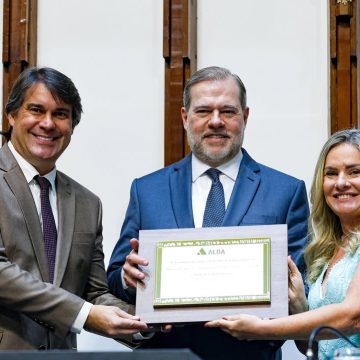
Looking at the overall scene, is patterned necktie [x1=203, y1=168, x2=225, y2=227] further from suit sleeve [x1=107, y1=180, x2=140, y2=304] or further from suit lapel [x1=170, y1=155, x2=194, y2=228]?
suit sleeve [x1=107, y1=180, x2=140, y2=304]

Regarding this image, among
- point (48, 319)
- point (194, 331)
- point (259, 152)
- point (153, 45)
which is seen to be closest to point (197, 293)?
point (194, 331)

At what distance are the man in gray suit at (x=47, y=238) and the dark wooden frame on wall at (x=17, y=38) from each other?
100cm

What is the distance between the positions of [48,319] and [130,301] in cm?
29

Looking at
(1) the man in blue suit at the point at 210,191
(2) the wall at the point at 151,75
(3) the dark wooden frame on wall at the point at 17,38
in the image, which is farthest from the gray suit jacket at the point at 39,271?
(3) the dark wooden frame on wall at the point at 17,38

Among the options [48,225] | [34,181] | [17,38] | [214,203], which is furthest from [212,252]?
[17,38]

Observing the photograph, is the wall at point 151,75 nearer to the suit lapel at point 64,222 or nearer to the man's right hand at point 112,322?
the suit lapel at point 64,222

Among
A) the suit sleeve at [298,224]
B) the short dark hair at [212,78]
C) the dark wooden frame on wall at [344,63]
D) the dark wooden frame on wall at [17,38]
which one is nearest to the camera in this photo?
the suit sleeve at [298,224]

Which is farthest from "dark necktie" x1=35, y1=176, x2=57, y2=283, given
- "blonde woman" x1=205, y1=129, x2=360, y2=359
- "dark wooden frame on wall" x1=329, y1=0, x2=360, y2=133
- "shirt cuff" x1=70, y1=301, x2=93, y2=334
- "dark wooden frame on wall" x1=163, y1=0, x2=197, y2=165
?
"dark wooden frame on wall" x1=329, y1=0, x2=360, y2=133

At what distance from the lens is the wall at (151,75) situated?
4.38 m

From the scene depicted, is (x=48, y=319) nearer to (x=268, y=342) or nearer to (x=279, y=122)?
(x=268, y=342)

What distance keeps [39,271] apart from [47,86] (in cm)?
62

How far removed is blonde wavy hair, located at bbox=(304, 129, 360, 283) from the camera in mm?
3250

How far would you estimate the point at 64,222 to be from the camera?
11.2 ft

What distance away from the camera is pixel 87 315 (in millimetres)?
3279
